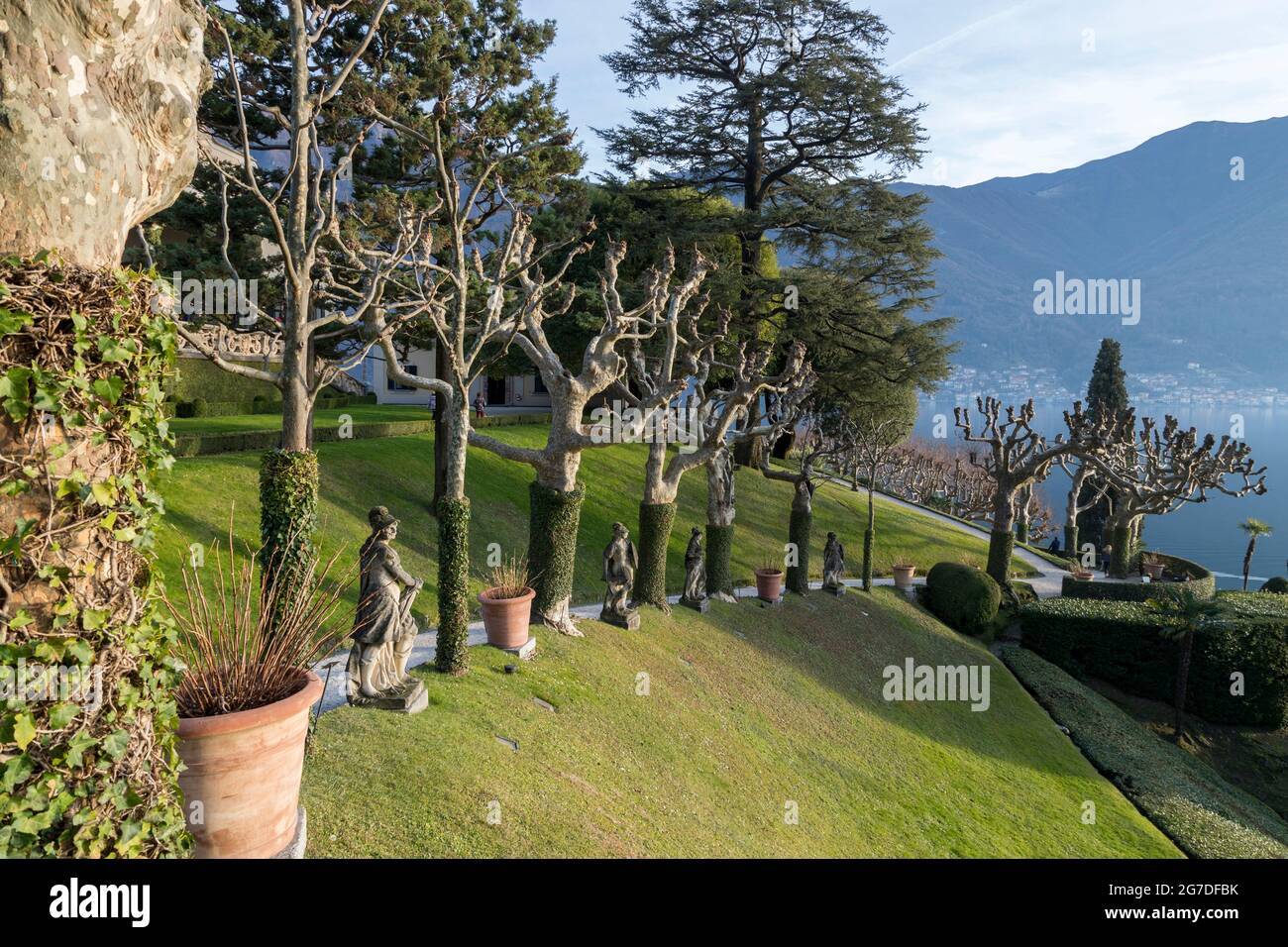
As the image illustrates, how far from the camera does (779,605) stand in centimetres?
2517

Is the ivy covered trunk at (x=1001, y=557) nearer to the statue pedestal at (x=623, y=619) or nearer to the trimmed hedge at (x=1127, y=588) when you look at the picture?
the trimmed hedge at (x=1127, y=588)

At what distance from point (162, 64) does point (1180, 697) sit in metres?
28.7

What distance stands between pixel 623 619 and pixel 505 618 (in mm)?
4418

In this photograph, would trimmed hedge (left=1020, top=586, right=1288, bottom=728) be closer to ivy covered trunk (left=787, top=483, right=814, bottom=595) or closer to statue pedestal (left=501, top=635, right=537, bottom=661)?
ivy covered trunk (left=787, top=483, right=814, bottom=595)

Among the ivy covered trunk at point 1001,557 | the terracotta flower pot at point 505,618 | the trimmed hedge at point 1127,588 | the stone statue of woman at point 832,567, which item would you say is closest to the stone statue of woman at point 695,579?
the stone statue of woman at point 832,567

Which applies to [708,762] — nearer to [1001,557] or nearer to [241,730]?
[241,730]

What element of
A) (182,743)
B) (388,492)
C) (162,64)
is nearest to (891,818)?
(182,743)

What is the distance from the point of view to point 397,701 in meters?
10.9

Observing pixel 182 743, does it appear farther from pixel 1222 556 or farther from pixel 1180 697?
pixel 1222 556

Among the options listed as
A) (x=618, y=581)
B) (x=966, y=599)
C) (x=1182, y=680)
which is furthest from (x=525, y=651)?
(x=1182, y=680)

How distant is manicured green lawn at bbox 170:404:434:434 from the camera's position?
82.6ft

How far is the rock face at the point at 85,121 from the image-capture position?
387 cm
